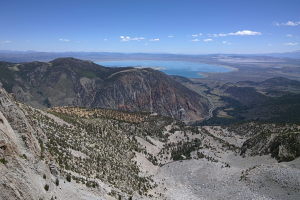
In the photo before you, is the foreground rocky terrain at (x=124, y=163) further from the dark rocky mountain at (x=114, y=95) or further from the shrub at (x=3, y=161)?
the dark rocky mountain at (x=114, y=95)

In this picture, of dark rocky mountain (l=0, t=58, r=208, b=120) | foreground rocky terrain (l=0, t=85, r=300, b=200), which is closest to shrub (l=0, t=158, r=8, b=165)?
foreground rocky terrain (l=0, t=85, r=300, b=200)

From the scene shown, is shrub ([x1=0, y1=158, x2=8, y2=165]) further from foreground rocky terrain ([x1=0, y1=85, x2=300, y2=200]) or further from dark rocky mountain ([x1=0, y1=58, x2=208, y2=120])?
dark rocky mountain ([x1=0, y1=58, x2=208, y2=120])

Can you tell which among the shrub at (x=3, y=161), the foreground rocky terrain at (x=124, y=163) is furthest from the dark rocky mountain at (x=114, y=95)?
the shrub at (x=3, y=161)

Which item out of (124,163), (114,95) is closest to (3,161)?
(124,163)

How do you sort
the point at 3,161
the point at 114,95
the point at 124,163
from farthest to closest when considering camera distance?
the point at 114,95, the point at 124,163, the point at 3,161

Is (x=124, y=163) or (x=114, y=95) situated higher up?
(x=124, y=163)

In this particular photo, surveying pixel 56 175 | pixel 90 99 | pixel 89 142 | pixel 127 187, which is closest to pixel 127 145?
pixel 89 142

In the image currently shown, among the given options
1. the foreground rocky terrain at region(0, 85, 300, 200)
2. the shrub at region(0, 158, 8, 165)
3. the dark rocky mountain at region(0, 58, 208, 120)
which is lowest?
the dark rocky mountain at region(0, 58, 208, 120)

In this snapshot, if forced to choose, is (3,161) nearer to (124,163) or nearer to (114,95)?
(124,163)

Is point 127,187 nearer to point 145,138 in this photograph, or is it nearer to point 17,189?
point 17,189
